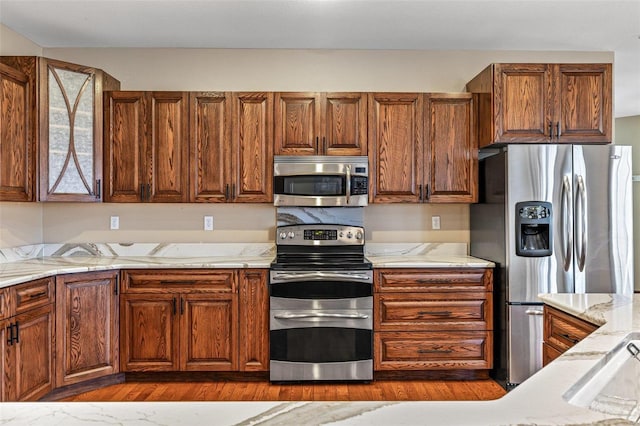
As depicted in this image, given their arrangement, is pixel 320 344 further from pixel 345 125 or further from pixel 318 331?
pixel 345 125

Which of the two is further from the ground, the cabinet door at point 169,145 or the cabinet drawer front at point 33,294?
the cabinet door at point 169,145

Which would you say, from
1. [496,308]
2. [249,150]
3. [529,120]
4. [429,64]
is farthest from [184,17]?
[496,308]

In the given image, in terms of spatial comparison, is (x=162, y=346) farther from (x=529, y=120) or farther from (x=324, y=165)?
(x=529, y=120)

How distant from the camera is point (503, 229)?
10.7 ft

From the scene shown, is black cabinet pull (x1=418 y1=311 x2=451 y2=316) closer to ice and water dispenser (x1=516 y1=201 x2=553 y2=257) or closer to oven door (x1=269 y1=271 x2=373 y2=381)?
oven door (x1=269 y1=271 x2=373 y2=381)

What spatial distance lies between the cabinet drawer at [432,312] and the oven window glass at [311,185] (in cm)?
84

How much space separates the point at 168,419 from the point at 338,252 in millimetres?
2884

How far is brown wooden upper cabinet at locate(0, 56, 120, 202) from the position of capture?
3213 millimetres

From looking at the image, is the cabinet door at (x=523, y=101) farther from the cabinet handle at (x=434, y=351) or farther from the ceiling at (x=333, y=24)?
the cabinet handle at (x=434, y=351)

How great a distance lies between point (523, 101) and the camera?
3.37 m

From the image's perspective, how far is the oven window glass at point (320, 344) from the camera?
129 inches

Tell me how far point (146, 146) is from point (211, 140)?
0.48 m

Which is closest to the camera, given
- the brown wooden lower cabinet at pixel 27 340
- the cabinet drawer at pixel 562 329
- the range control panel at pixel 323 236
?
the cabinet drawer at pixel 562 329

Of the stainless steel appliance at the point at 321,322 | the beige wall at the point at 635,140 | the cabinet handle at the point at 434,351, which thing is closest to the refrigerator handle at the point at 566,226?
the cabinet handle at the point at 434,351
